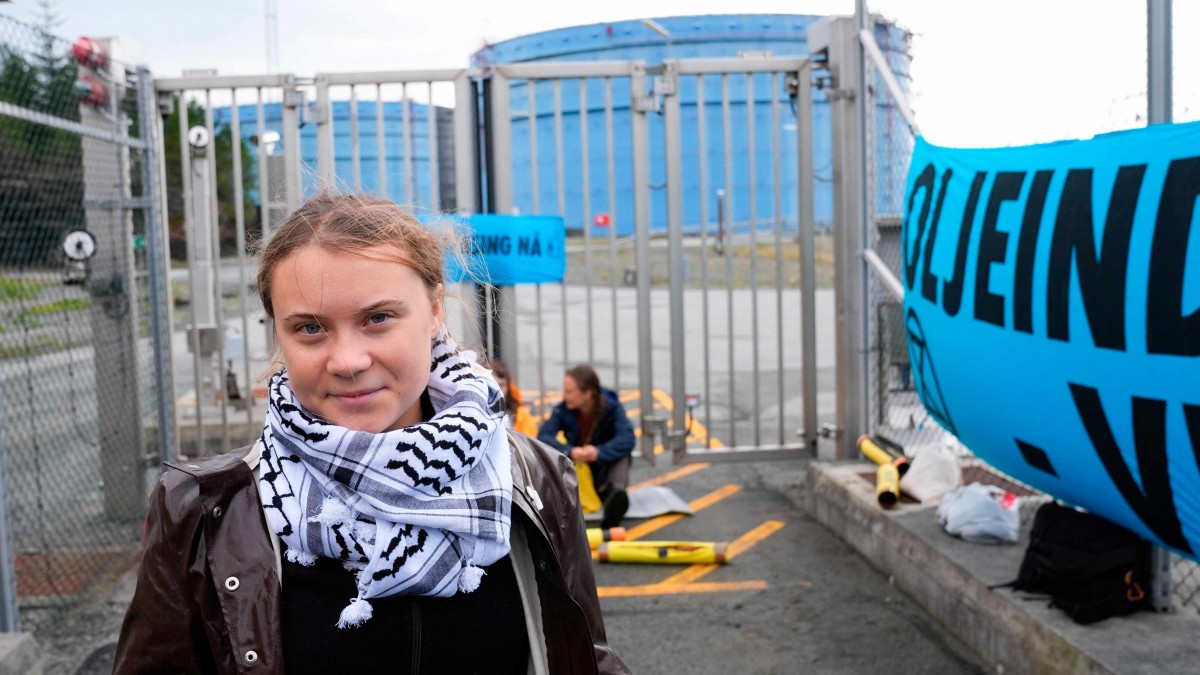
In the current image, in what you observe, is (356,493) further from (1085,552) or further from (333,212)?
(1085,552)

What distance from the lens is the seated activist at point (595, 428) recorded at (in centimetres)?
666

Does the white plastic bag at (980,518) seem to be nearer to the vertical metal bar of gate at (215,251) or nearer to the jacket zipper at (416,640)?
the jacket zipper at (416,640)

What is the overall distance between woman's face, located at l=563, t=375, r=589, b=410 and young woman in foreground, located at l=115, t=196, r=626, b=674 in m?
4.84

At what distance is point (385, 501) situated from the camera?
167 centimetres

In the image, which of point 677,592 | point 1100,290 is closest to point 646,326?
point 677,592

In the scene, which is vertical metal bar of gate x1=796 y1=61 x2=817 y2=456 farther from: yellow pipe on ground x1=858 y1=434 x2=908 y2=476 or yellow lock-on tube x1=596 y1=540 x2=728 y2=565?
yellow lock-on tube x1=596 y1=540 x2=728 y2=565

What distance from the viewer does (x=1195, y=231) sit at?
2951mm

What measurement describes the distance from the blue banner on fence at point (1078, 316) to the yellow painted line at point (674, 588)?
1.38m

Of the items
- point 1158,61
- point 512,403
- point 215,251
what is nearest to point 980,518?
point 1158,61

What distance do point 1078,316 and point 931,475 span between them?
2.31 metres

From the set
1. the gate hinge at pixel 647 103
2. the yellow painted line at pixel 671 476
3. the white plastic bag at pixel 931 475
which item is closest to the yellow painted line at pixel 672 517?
the yellow painted line at pixel 671 476

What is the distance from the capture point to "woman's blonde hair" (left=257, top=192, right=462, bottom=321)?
1703 mm

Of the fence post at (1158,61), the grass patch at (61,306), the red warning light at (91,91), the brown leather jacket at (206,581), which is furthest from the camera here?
the red warning light at (91,91)

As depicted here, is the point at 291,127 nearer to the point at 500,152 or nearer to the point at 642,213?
the point at 500,152
